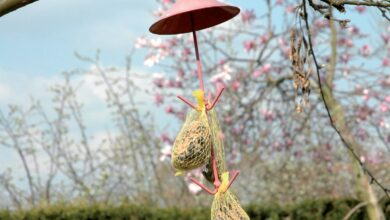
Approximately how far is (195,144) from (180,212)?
15.2 feet

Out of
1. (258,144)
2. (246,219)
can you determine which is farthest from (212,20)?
(258,144)

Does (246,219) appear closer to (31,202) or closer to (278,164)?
(278,164)

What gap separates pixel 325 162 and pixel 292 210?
4.68ft

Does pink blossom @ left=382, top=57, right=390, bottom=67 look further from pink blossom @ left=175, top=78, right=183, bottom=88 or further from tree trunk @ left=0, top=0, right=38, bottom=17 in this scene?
tree trunk @ left=0, top=0, right=38, bottom=17

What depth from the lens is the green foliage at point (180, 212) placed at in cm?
636

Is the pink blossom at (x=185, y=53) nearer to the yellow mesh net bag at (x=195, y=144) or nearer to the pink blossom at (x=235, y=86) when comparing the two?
the pink blossom at (x=235, y=86)

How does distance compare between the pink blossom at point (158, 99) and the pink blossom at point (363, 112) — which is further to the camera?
the pink blossom at point (158, 99)

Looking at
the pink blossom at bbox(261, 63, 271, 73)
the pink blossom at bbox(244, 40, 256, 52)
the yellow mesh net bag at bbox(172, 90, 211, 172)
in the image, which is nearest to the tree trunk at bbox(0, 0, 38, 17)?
the yellow mesh net bag at bbox(172, 90, 211, 172)

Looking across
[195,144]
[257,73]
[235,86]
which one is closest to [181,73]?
[235,86]

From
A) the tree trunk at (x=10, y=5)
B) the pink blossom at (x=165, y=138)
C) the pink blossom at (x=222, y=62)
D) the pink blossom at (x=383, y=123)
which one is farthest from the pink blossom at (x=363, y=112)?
the tree trunk at (x=10, y=5)

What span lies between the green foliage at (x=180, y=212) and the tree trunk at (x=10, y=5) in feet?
14.1

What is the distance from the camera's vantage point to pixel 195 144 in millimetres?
1852

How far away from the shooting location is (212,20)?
82.6 inches

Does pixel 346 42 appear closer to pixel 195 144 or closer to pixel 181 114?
pixel 181 114
